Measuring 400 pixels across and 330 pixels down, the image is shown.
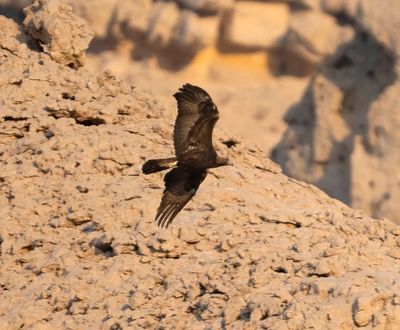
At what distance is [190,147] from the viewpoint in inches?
525

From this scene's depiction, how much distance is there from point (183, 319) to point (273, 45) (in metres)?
23.5

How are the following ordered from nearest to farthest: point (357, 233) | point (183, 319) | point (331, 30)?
point (183, 319)
point (357, 233)
point (331, 30)

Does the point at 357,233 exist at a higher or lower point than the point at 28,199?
higher

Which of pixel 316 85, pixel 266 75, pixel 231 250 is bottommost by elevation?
pixel 266 75

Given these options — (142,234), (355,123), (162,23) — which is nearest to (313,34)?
(162,23)

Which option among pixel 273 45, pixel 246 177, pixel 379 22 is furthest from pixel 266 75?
pixel 246 177

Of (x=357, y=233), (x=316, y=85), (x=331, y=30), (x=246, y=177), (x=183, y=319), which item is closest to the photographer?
(x=183, y=319)

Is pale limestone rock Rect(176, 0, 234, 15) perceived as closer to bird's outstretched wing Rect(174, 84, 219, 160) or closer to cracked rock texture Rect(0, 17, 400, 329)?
cracked rock texture Rect(0, 17, 400, 329)

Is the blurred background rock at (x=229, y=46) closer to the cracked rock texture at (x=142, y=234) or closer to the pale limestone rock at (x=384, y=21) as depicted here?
the pale limestone rock at (x=384, y=21)

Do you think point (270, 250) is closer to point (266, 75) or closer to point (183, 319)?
point (183, 319)

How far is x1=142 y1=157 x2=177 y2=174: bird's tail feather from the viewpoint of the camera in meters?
12.8

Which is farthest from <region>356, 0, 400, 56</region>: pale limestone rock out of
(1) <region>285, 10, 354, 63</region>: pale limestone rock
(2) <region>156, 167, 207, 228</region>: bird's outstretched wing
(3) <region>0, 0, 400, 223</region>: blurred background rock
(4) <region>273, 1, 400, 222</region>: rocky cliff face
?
(1) <region>285, 10, 354, 63</region>: pale limestone rock

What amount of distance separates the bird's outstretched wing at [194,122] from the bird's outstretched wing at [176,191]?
19 cm

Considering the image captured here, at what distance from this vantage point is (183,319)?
1144 cm
